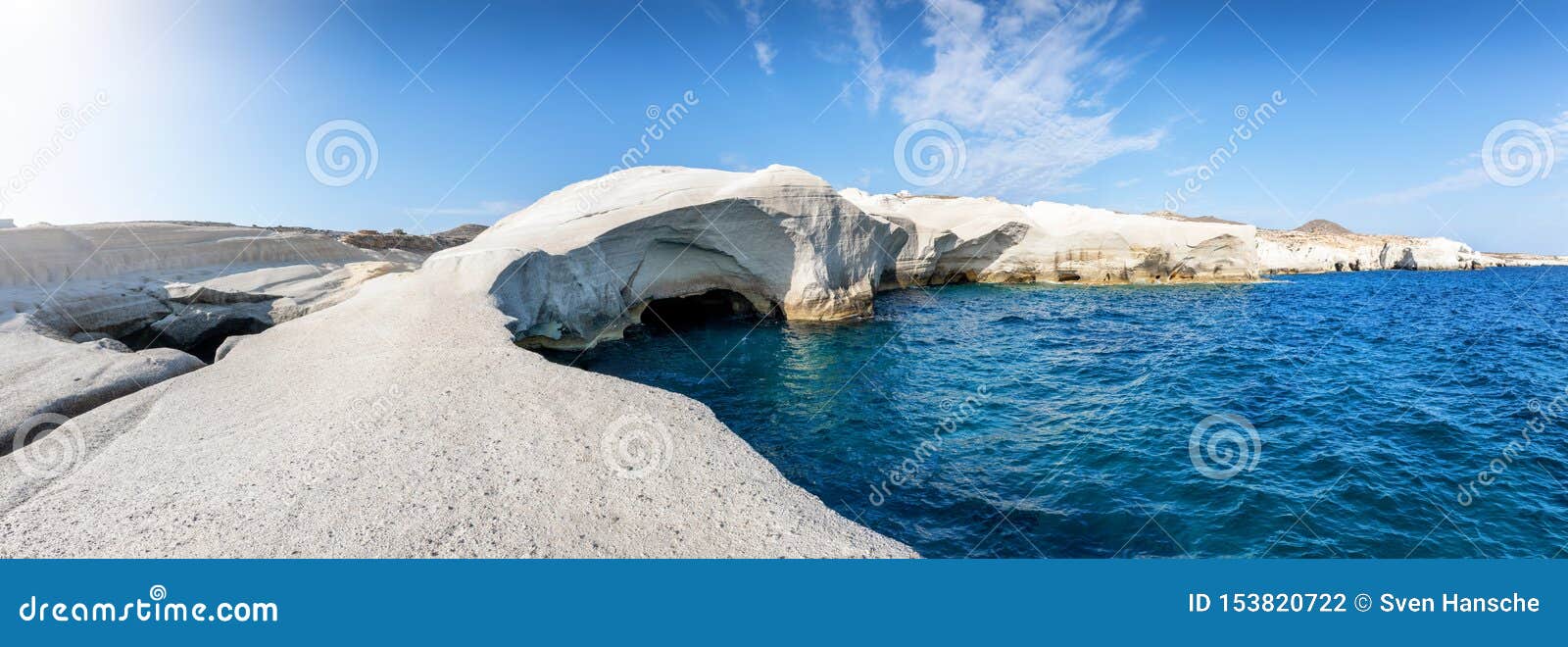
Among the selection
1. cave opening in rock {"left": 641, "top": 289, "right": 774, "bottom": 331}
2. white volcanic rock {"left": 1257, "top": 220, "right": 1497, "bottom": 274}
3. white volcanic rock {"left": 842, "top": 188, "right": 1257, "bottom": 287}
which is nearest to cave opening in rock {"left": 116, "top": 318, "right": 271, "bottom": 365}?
cave opening in rock {"left": 641, "top": 289, "right": 774, "bottom": 331}

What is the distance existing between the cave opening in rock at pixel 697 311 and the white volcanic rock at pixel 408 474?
1381 centimetres

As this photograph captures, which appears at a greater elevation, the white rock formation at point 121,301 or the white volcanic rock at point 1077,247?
the white volcanic rock at point 1077,247

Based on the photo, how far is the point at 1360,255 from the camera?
236ft

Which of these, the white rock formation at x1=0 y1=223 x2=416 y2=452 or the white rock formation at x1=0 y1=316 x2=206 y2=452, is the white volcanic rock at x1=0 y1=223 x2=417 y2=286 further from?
the white rock formation at x1=0 y1=316 x2=206 y2=452

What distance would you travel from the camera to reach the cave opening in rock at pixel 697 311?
2295 cm

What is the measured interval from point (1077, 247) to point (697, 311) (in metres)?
27.7

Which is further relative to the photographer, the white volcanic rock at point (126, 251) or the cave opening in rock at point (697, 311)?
the cave opening in rock at point (697, 311)

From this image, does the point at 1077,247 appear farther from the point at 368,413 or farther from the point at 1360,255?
the point at 1360,255

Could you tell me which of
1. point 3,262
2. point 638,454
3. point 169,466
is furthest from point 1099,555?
A: point 3,262

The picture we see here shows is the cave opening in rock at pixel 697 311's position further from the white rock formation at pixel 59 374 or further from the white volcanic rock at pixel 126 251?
the white volcanic rock at pixel 126 251

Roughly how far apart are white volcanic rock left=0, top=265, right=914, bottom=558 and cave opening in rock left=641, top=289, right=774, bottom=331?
13815 millimetres

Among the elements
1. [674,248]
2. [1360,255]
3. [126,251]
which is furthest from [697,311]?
[1360,255]

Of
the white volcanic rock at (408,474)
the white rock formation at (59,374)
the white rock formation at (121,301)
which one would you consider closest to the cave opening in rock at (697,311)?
the white rock formation at (121,301)

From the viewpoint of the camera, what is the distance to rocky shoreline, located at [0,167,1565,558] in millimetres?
4742
